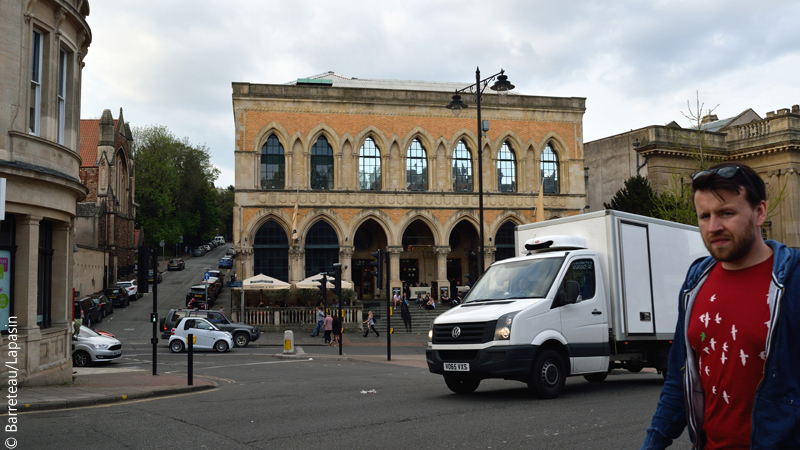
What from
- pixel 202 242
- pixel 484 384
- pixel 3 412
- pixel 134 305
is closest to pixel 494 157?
pixel 134 305

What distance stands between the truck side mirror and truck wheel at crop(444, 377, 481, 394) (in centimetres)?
216

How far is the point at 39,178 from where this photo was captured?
13547 millimetres

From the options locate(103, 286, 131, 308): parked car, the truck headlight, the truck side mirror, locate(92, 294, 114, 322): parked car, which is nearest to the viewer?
the truck headlight

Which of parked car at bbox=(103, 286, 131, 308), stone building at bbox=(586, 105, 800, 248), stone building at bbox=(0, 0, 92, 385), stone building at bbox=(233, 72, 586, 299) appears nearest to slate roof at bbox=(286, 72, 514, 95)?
stone building at bbox=(233, 72, 586, 299)

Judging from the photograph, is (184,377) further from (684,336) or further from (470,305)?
(684,336)

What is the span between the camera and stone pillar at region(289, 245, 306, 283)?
136 ft

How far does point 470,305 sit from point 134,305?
40.7m

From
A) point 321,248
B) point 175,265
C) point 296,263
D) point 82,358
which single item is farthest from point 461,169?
point 175,265

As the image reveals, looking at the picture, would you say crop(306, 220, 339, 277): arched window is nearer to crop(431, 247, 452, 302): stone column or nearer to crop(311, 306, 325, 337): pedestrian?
crop(431, 247, 452, 302): stone column

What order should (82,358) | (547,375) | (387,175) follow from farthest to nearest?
(387,175), (82,358), (547,375)

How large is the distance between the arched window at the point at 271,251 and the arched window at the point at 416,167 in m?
8.87

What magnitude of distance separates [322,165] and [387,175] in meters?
4.18

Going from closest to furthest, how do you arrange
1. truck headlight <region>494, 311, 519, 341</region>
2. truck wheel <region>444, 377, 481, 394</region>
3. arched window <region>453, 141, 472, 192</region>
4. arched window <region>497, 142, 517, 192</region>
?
truck headlight <region>494, 311, 519, 341</region> → truck wheel <region>444, 377, 481, 394</region> → arched window <region>453, 141, 472, 192</region> → arched window <region>497, 142, 517, 192</region>

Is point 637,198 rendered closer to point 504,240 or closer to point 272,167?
point 504,240
